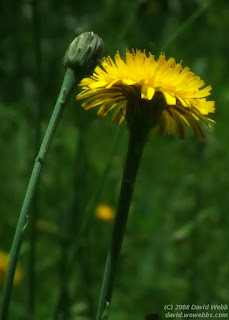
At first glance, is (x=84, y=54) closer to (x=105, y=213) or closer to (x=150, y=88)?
(x=150, y=88)

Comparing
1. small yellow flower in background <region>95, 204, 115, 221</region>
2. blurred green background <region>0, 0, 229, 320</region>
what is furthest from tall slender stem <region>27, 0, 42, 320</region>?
small yellow flower in background <region>95, 204, 115, 221</region>

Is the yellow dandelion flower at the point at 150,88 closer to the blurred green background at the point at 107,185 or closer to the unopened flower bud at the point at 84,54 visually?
the unopened flower bud at the point at 84,54

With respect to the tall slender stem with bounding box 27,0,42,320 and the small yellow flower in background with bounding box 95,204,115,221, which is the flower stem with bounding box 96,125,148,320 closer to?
the tall slender stem with bounding box 27,0,42,320

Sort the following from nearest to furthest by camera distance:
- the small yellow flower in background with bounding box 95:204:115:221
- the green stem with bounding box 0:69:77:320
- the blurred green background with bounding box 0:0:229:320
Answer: the green stem with bounding box 0:69:77:320 < the blurred green background with bounding box 0:0:229:320 < the small yellow flower in background with bounding box 95:204:115:221

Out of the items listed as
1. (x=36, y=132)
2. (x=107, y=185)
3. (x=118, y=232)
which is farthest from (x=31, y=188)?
(x=107, y=185)

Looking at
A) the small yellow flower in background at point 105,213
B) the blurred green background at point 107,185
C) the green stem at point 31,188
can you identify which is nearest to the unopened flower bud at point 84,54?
the green stem at point 31,188

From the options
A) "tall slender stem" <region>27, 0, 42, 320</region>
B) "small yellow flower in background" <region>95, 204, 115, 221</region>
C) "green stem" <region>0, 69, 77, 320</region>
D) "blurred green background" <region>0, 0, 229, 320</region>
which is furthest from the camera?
"small yellow flower in background" <region>95, 204, 115, 221</region>
